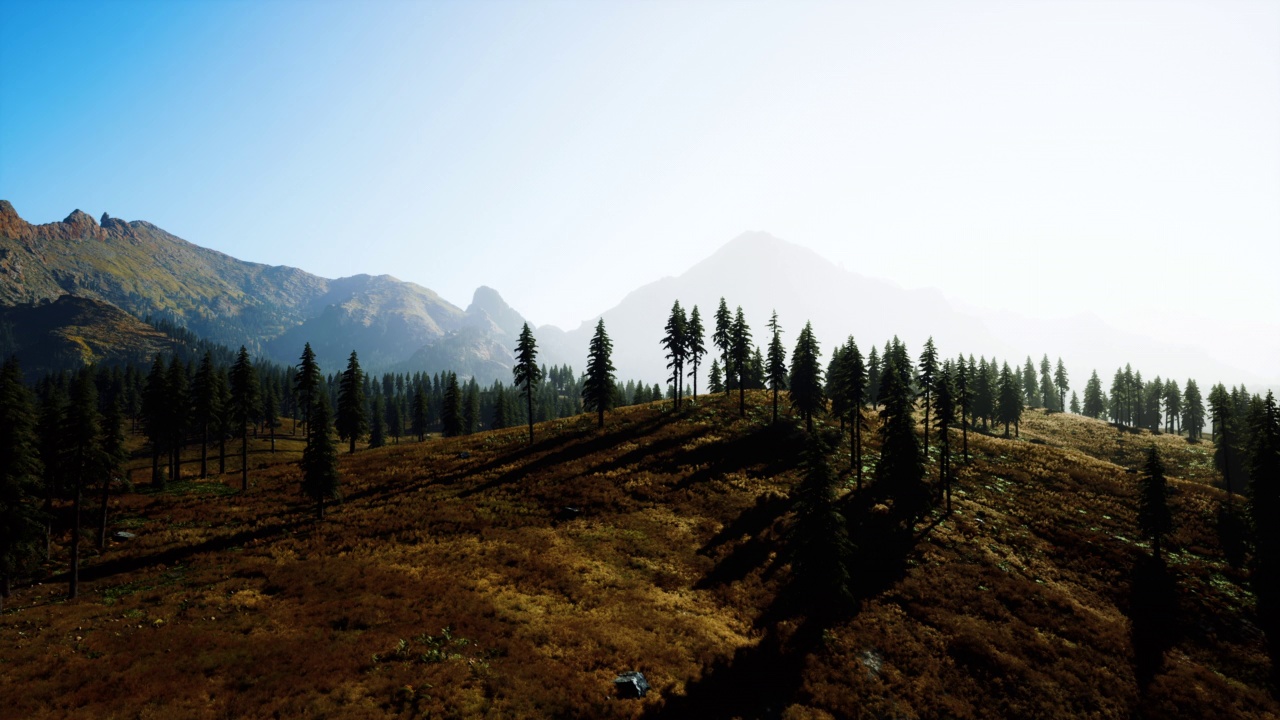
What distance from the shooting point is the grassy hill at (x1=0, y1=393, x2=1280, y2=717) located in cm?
2025

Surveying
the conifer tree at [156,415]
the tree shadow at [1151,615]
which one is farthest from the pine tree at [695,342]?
the conifer tree at [156,415]

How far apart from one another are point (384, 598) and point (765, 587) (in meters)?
23.7

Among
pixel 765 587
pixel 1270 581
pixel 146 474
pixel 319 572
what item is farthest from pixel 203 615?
pixel 1270 581

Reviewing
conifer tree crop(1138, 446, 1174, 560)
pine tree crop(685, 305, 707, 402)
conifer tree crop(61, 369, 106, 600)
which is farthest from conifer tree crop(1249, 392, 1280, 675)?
conifer tree crop(61, 369, 106, 600)

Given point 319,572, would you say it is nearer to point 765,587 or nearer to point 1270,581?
point 765,587

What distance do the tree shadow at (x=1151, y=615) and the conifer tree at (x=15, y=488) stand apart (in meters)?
62.5

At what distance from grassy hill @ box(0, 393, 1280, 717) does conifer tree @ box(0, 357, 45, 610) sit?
2.82 m

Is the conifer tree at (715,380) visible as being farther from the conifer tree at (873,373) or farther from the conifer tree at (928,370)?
the conifer tree at (928,370)

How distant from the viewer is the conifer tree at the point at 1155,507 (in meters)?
41.2

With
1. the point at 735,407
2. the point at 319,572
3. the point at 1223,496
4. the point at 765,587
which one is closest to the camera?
the point at 319,572

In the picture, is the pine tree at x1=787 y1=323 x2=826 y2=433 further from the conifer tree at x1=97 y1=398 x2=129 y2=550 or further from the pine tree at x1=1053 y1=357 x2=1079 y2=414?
the pine tree at x1=1053 y1=357 x2=1079 y2=414

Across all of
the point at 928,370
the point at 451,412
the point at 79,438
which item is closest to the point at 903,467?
the point at 928,370

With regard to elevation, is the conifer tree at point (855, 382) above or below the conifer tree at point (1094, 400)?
above

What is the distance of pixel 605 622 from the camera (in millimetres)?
26672
